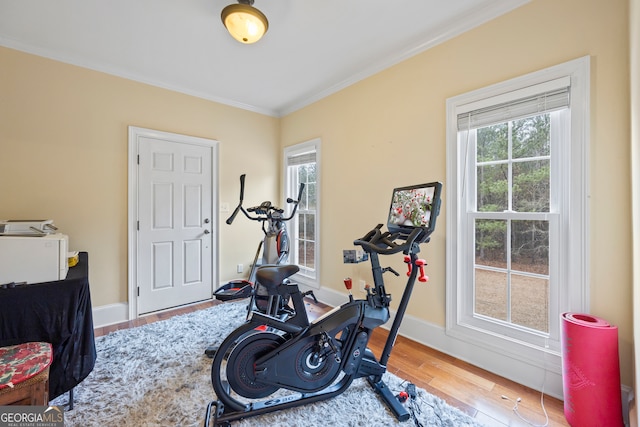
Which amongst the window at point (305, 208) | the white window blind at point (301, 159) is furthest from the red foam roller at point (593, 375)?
the white window blind at point (301, 159)

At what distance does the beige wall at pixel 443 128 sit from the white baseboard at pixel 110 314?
221 cm

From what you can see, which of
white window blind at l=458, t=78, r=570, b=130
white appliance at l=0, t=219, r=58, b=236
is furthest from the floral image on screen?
white appliance at l=0, t=219, r=58, b=236

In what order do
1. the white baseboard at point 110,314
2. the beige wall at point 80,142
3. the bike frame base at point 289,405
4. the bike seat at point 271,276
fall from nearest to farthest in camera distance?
the bike frame base at point 289,405 < the bike seat at point 271,276 < the beige wall at point 80,142 < the white baseboard at point 110,314

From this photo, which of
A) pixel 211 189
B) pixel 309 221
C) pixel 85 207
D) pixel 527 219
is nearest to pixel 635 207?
pixel 527 219

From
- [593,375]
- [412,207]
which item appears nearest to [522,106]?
[412,207]

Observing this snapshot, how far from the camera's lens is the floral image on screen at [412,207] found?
152cm

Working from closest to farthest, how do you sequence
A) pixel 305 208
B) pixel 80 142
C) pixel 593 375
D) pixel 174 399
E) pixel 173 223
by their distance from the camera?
pixel 593 375 → pixel 174 399 → pixel 80 142 → pixel 173 223 → pixel 305 208

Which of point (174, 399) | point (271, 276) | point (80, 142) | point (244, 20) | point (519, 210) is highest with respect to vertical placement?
point (244, 20)

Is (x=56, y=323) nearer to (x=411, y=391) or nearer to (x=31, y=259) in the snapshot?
(x=31, y=259)

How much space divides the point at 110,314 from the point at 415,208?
3177 millimetres

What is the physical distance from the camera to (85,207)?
2.67m

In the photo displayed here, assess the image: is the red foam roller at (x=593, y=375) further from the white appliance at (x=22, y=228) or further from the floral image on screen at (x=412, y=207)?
the white appliance at (x=22, y=228)

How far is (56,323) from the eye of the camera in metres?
1.58

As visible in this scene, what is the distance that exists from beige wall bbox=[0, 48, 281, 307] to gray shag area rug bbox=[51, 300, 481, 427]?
1.08 m
